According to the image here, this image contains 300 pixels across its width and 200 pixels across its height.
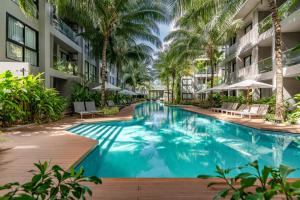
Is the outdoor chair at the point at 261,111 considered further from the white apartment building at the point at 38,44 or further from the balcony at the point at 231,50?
the white apartment building at the point at 38,44

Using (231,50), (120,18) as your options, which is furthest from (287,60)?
(120,18)

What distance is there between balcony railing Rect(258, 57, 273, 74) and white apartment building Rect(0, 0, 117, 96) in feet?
50.3

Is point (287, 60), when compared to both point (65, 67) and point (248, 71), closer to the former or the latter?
point (248, 71)

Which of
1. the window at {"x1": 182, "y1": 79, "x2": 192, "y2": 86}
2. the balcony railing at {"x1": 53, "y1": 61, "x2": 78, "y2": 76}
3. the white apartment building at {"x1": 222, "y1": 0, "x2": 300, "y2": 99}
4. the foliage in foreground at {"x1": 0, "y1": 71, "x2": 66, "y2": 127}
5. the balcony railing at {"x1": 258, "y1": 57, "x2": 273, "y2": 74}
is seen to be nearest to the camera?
the foliage in foreground at {"x1": 0, "y1": 71, "x2": 66, "y2": 127}

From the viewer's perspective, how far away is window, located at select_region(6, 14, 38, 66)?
40.7 feet

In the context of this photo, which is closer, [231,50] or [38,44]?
[38,44]

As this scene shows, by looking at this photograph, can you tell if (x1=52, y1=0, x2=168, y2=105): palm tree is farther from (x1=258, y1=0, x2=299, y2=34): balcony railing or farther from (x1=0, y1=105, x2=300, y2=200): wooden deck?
(x1=0, y1=105, x2=300, y2=200): wooden deck

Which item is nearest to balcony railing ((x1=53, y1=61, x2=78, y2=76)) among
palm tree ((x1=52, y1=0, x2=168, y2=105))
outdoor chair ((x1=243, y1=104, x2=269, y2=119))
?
palm tree ((x1=52, y1=0, x2=168, y2=105))

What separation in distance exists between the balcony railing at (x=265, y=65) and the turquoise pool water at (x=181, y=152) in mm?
9386

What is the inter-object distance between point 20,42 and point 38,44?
6.80ft

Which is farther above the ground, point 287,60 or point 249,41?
point 249,41

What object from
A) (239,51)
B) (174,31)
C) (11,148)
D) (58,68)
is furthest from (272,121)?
(174,31)

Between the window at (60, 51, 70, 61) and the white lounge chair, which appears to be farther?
the window at (60, 51, 70, 61)

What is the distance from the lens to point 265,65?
1873 cm
